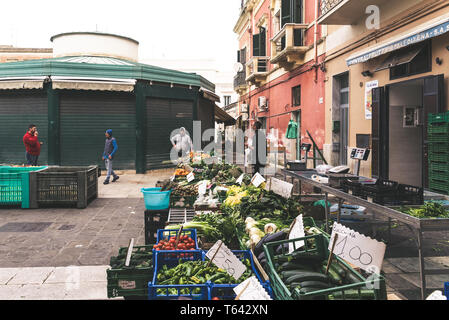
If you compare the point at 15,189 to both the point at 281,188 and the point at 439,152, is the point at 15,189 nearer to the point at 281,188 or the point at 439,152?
the point at 281,188

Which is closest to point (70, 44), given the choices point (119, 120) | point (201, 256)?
point (119, 120)

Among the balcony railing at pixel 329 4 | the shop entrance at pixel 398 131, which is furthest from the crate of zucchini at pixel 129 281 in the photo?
the balcony railing at pixel 329 4

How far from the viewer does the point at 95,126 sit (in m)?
15.0

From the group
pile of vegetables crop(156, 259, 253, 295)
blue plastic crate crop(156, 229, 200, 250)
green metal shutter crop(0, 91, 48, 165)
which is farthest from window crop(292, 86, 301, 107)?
pile of vegetables crop(156, 259, 253, 295)

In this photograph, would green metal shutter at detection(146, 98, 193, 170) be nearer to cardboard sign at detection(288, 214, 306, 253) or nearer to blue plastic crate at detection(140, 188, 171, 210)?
blue plastic crate at detection(140, 188, 171, 210)

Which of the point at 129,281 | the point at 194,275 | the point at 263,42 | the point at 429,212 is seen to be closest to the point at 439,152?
the point at 429,212

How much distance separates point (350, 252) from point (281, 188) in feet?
7.68

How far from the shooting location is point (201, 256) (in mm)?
3328

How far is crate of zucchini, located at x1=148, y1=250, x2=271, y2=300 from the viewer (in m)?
2.64

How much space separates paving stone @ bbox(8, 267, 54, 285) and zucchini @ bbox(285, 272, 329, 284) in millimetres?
3016

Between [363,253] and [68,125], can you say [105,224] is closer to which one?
[363,253]

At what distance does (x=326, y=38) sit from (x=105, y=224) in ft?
33.3

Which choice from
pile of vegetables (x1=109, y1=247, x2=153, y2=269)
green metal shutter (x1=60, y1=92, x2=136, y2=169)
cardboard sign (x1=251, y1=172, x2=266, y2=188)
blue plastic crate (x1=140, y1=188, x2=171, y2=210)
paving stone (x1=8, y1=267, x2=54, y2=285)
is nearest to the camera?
pile of vegetables (x1=109, y1=247, x2=153, y2=269)

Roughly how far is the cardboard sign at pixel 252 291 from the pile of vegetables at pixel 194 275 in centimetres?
46
